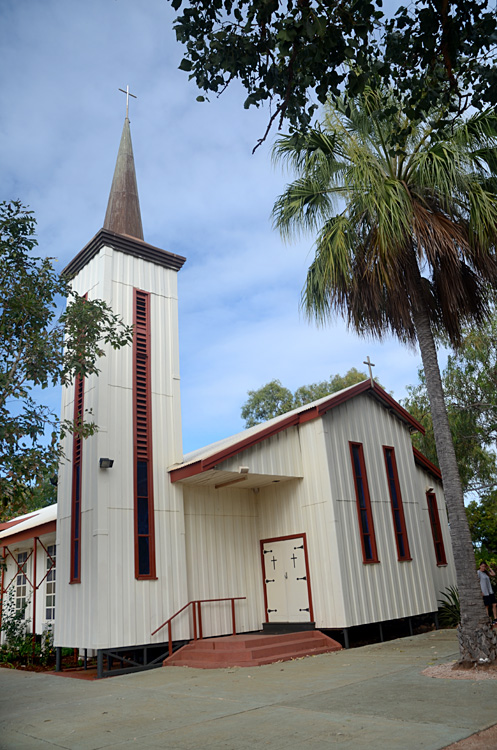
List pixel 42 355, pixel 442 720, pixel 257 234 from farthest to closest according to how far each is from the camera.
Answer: pixel 257 234 → pixel 42 355 → pixel 442 720

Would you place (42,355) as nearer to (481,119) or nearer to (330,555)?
(330,555)

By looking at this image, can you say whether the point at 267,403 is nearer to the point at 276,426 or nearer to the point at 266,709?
the point at 276,426

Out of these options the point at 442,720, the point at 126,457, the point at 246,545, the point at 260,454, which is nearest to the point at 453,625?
the point at 246,545

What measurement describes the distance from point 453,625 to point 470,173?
1156cm

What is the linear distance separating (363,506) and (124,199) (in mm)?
10318

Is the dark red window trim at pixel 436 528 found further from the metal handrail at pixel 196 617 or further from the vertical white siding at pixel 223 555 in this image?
the metal handrail at pixel 196 617

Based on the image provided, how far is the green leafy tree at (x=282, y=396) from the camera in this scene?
125 ft

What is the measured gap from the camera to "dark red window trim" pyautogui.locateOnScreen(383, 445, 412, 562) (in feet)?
49.8

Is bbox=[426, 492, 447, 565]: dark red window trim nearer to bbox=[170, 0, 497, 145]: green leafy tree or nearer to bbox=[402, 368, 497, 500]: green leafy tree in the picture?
bbox=[402, 368, 497, 500]: green leafy tree

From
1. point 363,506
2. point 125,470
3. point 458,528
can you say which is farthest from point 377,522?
point 125,470

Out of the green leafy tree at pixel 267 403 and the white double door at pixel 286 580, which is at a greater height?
the green leafy tree at pixel 267 403

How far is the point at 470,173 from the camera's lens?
10.1m

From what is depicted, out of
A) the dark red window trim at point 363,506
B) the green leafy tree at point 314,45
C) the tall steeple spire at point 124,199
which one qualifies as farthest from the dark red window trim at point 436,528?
the green leafy tree at point 314,45

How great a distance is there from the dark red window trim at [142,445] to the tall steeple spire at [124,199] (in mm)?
2276
